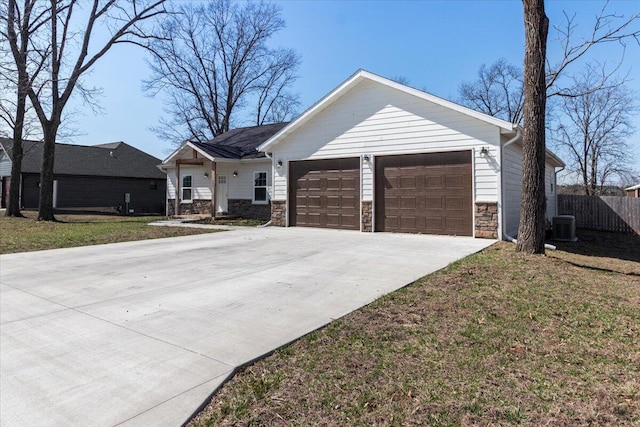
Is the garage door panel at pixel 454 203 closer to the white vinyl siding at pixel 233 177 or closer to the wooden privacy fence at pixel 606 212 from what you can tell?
the white vinyl siding at pixel 233 177

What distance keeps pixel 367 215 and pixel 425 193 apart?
197cm

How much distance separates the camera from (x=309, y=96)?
31.6 m

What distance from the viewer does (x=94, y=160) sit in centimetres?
2811

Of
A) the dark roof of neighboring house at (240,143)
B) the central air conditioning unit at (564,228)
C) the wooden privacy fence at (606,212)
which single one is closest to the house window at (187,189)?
the dark roof of neighboring house at (240,143)

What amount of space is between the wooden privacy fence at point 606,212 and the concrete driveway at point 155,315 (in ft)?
40.6

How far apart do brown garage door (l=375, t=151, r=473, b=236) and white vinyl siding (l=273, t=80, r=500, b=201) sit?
0.90 feet

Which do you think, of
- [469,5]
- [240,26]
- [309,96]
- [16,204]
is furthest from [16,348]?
[240,26]

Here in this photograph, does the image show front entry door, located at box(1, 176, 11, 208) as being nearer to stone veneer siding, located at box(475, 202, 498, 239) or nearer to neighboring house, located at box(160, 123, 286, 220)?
neighboring house, located at box(160, 123, 286, 220)

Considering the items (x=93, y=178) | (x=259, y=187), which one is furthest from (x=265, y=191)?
(x=93, y=178)

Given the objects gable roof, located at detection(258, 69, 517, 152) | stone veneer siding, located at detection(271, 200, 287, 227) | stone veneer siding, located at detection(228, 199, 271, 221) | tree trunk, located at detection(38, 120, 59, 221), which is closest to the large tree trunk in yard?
tree trunk, located at detection(38, 120, 59, 221)

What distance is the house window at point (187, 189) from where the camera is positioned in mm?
19641

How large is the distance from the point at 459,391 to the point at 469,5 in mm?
11889

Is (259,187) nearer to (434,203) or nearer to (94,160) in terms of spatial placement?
(434,203)

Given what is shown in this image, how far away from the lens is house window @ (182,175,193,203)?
64.4ft
